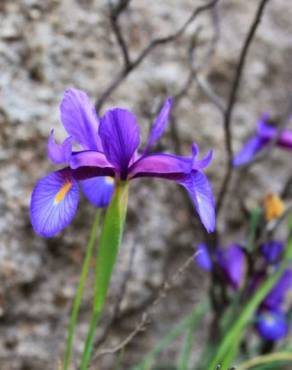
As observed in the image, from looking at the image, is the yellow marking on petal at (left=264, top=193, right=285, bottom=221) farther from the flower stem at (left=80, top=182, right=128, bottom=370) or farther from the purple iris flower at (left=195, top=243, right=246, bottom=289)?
the flower stem at (left=80, top=182, right=128, bottom=370)

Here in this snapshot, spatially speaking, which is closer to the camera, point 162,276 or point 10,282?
point 10,282

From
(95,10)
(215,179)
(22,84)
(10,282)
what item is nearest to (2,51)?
(22,84)

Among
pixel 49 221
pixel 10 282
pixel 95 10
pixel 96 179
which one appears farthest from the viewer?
pixel 95 10

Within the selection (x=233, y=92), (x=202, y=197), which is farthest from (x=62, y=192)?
(x=233, y=92)

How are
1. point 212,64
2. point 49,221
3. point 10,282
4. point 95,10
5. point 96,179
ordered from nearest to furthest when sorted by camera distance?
1. point 49,221
2. point 96,179
3. point 10,282
4. point 95,10
5. point 212,64

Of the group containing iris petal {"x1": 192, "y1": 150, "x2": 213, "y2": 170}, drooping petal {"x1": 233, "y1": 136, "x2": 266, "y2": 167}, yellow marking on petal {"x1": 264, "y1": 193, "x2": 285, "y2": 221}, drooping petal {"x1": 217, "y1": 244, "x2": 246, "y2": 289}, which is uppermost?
iris petal {"x1": 192, "y1": 150, "x2": 213, "y2": 170}

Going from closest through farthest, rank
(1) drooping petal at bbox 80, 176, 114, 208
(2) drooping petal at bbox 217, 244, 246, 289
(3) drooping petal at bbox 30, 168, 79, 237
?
(3) drooping petal at bbox 30, 168, 79, 237
(1) drooping petal at bbox 80, 176, 114, 208
(2) drooping petal at bbox 217, 244, 246, 289

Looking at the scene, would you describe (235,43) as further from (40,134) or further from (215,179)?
(40,134)

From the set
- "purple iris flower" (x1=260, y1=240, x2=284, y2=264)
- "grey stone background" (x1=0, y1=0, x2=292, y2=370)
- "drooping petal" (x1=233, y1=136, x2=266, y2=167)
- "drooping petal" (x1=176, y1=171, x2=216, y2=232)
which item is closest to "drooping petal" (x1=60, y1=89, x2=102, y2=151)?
"drooping petal" (x1=176, y1=171, x2=216, y2=232)

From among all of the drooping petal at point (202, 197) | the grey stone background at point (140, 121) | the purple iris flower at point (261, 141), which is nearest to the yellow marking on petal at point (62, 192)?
the drooping petal at point (202, 197)
